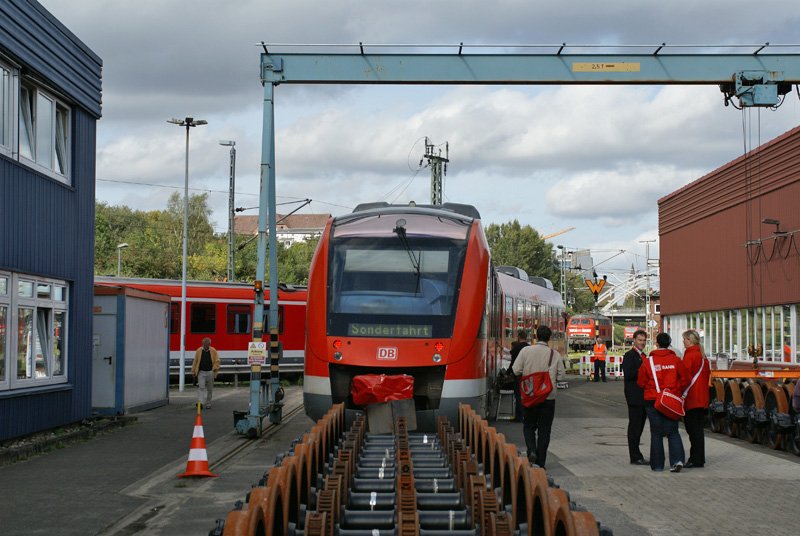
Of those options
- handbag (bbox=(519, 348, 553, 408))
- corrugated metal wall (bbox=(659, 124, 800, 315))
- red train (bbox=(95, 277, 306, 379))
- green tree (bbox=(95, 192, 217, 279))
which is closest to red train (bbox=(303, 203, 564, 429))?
handbag (bbox=(519, 348, 553, 408))

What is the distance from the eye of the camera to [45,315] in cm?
1762

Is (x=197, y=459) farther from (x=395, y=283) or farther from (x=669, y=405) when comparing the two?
(x=669, y=405)

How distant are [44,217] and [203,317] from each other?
739 inches

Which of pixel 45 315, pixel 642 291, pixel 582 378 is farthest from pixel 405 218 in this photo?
pixel 642 291

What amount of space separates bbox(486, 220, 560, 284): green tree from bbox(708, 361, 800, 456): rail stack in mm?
93068

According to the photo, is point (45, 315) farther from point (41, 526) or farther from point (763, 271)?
point (763, 271)

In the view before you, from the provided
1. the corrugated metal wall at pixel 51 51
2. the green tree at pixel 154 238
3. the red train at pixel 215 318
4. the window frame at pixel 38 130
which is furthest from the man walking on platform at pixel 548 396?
the green tree at pixel 154 238

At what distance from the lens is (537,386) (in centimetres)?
1344

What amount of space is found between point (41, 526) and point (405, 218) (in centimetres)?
761

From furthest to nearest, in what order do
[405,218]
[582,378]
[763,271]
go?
1. [582,378]
2. [763,271]
3. [405,218]

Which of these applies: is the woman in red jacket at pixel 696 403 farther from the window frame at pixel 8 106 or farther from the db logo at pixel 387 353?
the window frame at pixel 8 106

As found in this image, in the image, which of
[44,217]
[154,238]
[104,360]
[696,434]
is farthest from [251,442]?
[154,238]

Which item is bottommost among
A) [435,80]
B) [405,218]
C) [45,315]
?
[45,315]

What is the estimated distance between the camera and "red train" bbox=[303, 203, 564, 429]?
15.0 meters
